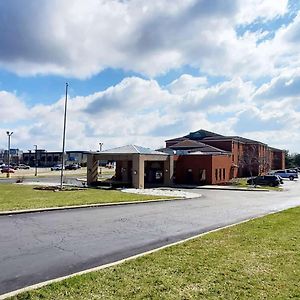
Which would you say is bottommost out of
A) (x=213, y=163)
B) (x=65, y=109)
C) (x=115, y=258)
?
(x=115, y=258)

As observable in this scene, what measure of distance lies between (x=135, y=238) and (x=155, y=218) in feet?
15.7

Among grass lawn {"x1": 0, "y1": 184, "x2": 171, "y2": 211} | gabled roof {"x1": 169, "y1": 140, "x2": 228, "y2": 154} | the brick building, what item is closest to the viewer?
grass lawn {"x1": 0, "y1": 184, "x2": 171, "y2": 211}

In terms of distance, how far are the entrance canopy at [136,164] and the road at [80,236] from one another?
78.4ft

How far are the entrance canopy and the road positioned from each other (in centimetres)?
2391

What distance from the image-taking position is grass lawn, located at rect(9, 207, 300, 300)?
6.07 m

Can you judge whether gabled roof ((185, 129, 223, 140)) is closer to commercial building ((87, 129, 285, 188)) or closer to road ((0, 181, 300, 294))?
commercial building ((87, 129, 285, 188))

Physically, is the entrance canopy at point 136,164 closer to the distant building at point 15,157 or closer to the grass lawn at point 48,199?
the grass lawn at point 48,199

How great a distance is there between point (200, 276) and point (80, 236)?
540 cm

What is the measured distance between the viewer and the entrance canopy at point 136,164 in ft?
141

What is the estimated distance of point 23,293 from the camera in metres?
6.11

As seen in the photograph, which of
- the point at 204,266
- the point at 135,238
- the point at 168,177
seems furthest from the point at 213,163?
the point at 204,266

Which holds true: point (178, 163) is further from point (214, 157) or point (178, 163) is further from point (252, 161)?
point (252, 161)

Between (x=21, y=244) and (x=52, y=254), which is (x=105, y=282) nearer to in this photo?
(x=52, y=254)

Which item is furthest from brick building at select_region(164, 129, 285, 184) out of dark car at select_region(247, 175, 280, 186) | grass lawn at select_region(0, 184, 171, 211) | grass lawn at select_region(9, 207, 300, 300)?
grass lawn at select_region(9, 207, 300, 300)
